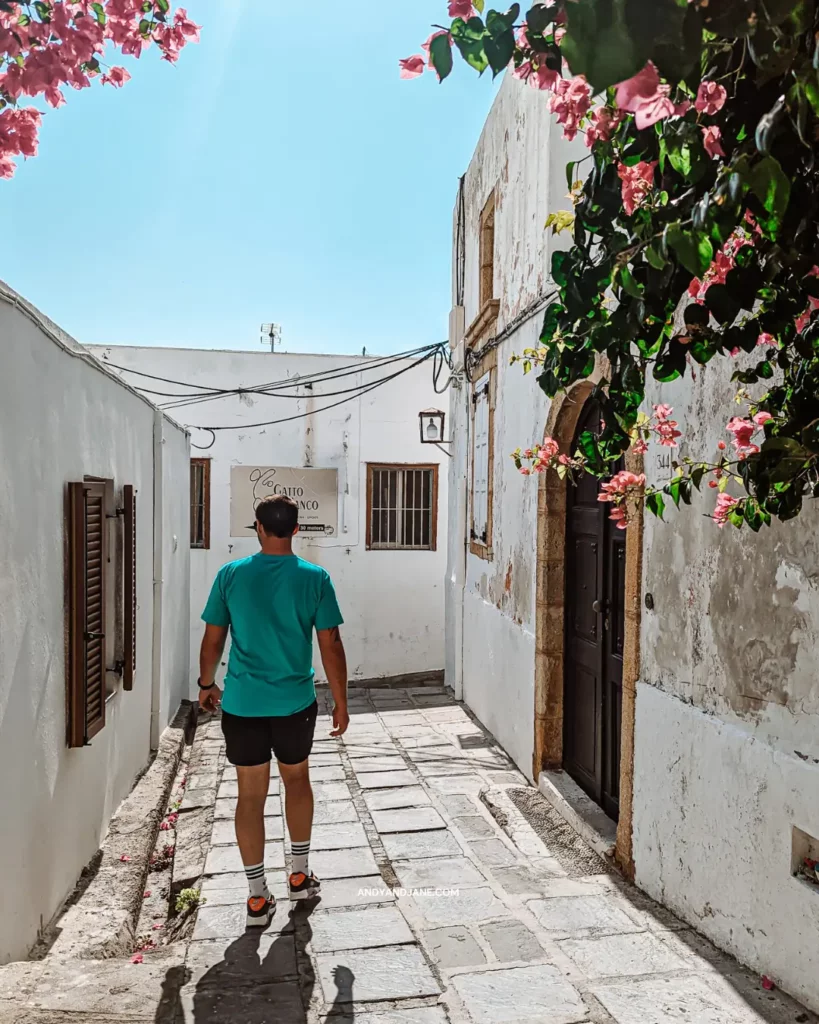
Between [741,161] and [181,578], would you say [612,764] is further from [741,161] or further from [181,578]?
[181,578]

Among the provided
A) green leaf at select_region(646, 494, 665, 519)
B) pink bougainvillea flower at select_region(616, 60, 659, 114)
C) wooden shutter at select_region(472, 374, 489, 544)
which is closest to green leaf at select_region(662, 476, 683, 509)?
green leaf at select_region(646, 494, 665, 519)

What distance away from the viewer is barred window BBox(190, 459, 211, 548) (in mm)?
12805

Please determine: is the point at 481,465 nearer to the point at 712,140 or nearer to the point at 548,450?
the point at 548,450

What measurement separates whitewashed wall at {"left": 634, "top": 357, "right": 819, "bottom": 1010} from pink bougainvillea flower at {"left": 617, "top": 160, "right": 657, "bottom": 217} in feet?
4.91

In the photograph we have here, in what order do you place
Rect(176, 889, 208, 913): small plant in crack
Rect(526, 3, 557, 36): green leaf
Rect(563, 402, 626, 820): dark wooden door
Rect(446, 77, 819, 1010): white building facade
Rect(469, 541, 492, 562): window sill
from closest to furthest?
1. Rect(526, 3, 557, 36): green leaf
2. Rect(446, 77, 819, 1010): white building facade
3. Rect(176, 889, 208, 913): small plant in crack
4. Rect(563, 402, 626, 820): dark wooden door
5. Rect(469, 541, 492, 562): window sill

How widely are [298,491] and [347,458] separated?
0.90 m

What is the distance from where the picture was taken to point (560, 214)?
253 cm

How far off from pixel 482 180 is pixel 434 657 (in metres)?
7.40

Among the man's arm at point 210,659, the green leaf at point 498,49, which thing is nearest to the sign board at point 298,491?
the man's arm at point 210,659

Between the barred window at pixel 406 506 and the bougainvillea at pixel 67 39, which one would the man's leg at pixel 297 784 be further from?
the barred window at pixel 406 506

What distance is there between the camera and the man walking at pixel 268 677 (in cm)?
372

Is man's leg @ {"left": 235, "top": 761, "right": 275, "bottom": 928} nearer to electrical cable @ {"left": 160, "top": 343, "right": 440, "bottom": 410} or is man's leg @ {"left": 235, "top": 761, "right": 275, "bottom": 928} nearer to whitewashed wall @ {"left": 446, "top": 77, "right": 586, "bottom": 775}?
whitewashed wall @ {"left": 446, "top": 77, "right": 586, "bottom": 775}

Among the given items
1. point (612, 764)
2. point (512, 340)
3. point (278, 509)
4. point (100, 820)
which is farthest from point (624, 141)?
point (512, 340)

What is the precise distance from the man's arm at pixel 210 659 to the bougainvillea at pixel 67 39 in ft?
6.92
